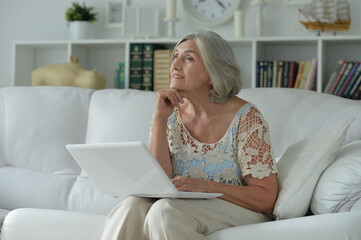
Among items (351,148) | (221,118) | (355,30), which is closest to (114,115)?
(221,118)

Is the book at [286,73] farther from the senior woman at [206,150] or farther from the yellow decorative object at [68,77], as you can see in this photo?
the senior woman at [206,150]

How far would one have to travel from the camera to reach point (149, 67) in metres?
3.51

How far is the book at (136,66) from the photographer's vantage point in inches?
139

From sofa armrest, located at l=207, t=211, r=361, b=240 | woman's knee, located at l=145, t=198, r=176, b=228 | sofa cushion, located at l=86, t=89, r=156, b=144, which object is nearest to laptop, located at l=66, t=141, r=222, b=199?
woman's knee, located at l=145, t=198, r=176, b=228

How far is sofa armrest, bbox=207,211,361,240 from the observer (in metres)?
1.68

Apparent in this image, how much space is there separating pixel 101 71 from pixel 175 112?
180 cm

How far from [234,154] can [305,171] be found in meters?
0.25

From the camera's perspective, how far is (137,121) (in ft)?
8.57

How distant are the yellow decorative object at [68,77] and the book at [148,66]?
263 mm

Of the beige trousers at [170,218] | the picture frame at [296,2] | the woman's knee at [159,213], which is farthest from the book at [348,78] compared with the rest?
the woman's knee at [159,213]

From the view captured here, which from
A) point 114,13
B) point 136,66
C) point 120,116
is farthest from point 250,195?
point 114,13

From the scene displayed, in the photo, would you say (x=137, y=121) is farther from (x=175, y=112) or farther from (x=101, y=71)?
(x=101, y=71)

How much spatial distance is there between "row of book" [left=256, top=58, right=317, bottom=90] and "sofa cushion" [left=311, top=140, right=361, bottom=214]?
4.60 feet

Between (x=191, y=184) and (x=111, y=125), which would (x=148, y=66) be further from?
(x=191, y=184)
